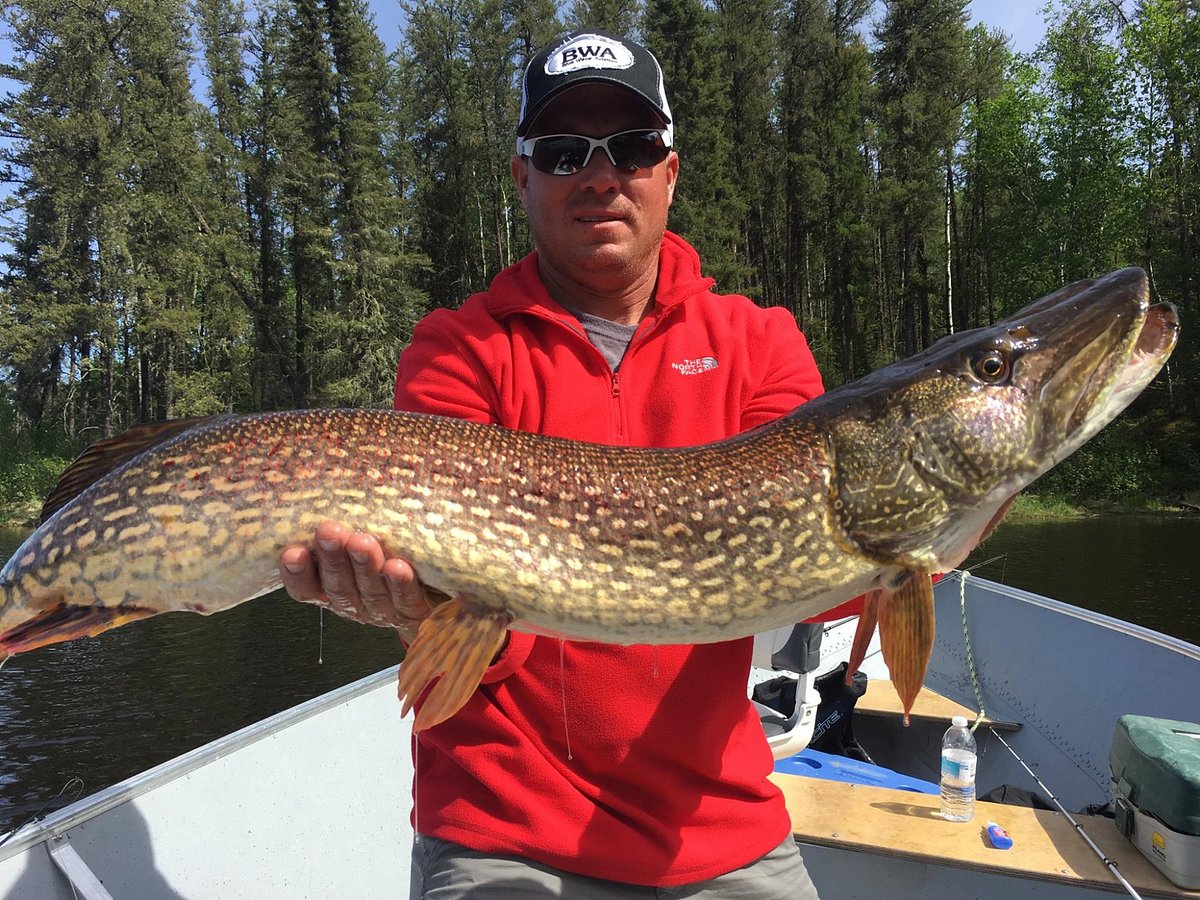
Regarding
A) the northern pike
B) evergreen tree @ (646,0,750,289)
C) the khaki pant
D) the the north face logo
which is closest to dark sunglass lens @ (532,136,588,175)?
the the north face logo

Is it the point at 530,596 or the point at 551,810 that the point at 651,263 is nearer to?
the point at 530,596

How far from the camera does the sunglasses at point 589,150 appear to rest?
239 centimetres

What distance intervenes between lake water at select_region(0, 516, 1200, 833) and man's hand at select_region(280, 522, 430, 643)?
18.0ft

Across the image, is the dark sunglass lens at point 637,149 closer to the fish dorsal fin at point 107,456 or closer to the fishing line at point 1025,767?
the fish dorsal fin at point 107,456

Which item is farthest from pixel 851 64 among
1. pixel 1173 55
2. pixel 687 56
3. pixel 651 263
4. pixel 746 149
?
pixel 651 263

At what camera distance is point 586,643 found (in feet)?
6.79

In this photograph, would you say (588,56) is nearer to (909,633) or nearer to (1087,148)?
(909,633)

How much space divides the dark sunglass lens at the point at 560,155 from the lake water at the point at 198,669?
609cm

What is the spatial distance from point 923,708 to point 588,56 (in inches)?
172

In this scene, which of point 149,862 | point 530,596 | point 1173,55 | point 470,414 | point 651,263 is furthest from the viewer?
point 1173,55

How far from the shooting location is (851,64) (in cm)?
3019

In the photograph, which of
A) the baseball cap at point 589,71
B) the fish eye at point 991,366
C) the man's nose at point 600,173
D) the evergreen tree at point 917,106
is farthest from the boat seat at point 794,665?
the evergreen tree at point 917,106

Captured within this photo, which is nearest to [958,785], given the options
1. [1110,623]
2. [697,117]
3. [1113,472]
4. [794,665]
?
[794,665]

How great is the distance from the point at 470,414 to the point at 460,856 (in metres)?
1.10
